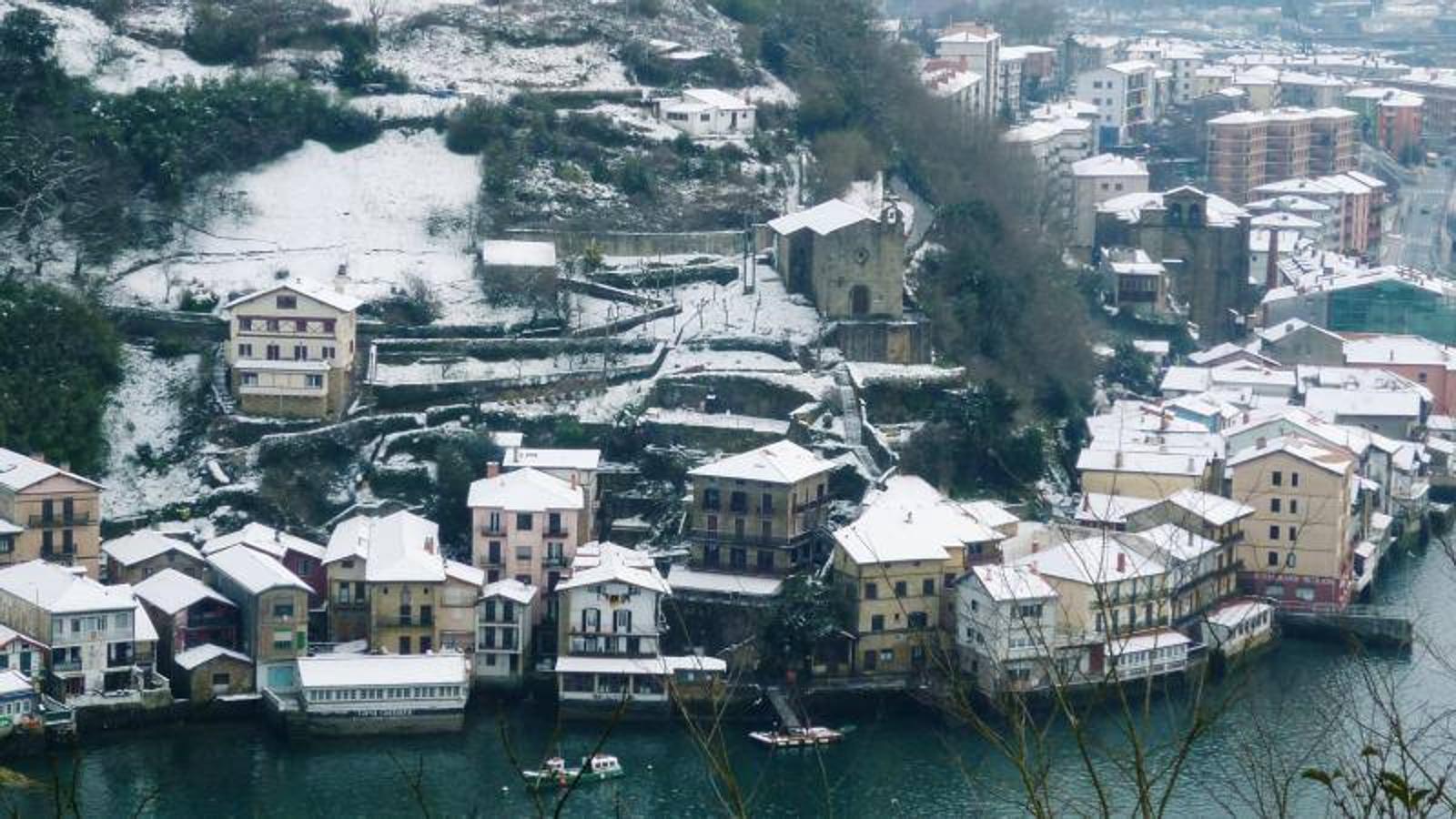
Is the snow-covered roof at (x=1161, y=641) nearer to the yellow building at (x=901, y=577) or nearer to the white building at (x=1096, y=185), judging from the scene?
the yellow building at (x=901, y=577)

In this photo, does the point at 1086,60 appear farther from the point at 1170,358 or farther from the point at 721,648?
the point at 721,648

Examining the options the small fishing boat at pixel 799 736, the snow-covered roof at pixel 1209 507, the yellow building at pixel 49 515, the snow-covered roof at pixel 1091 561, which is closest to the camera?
the small fishing boat at pixel 799 736

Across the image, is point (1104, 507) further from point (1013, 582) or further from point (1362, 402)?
point (1362, 402)

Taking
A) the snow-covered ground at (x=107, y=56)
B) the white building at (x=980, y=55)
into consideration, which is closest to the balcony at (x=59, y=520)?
the snow-covered ground at (x=107, y=56)

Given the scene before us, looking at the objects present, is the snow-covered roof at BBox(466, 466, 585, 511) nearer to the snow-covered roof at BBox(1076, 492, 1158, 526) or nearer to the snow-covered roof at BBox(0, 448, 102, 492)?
the snow-covered roof at BBox(0, 448, 102, 492)

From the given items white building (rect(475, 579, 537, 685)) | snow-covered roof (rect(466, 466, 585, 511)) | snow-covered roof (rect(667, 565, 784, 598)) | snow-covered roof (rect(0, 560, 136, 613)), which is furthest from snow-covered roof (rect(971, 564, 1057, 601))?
snow-covered roof (rect(0, 560, 136, 613))

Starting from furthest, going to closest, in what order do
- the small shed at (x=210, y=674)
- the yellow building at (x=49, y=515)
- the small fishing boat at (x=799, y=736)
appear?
the yellow building at (x=49, y=515)
the small shed at (x=210, y=674)
the small fishing boat at (x=799, y=736)
